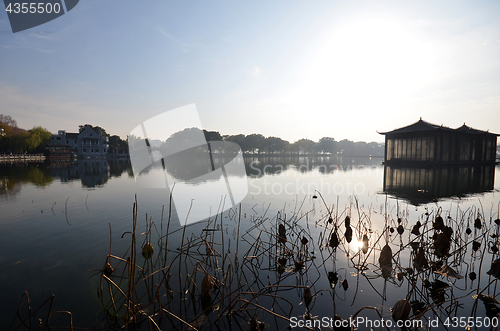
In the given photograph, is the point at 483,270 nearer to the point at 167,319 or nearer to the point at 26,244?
the point at 167,319

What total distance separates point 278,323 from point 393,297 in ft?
7.20

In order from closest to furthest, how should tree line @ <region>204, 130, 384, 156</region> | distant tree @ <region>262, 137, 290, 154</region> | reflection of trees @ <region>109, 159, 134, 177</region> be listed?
1. reflection of trees @ <region>109, 159, 134, 177</region>
2. tree line @ <region>204, 130, 384, 156</region>
3. distant tree @ <region>262, 137, 290, 154</region>

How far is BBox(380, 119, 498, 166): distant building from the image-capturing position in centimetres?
3641

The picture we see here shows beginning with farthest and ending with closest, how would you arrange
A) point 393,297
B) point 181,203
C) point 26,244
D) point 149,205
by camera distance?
1. point 181,203
2. point 149,205
3. point 26,244
4. point 393,297

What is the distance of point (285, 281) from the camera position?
15.6 ft

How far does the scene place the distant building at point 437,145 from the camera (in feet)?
119

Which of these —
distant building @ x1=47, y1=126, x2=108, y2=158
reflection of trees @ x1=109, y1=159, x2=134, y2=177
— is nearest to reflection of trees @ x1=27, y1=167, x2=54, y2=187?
reflection of trees @ x1=109, y1=159, x2=134, y2=177

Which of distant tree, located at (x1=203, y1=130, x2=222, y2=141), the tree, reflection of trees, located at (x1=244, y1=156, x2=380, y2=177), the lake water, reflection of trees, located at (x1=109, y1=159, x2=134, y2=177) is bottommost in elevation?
the lake water

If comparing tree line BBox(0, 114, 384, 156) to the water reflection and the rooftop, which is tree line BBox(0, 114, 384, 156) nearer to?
the water reflection

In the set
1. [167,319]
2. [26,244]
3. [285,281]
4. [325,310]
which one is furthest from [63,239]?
[325,310]

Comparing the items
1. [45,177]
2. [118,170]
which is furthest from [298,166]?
[45,177]

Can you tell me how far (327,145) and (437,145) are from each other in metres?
110

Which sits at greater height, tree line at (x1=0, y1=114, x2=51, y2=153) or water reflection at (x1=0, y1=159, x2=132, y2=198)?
tree line at (x1=0, y1=114, x2=51, y2=153)

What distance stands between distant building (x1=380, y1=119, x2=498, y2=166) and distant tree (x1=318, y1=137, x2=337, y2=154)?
100672mm
